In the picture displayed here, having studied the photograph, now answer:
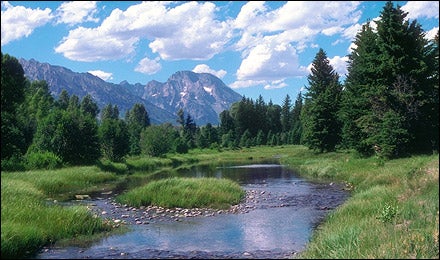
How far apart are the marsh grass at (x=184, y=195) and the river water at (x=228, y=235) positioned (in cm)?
171

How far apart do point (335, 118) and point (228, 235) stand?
54.5m

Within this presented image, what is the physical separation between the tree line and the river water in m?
6.20

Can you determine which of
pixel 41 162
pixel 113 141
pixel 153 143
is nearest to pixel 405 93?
pixel 41 162

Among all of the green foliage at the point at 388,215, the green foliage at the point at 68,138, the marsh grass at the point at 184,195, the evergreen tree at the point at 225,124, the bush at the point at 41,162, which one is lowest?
the marsh grass at the point at 184,195

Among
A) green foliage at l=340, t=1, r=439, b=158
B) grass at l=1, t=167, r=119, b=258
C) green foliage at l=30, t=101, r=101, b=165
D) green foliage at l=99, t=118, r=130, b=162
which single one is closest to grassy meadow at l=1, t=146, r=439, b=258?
grass at l=1, t=167, r=119, b=258

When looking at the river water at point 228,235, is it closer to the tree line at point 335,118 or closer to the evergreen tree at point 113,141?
the tree line at point 335,118

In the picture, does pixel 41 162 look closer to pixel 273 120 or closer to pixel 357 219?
pixel 357 219

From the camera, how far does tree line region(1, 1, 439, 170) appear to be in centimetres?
2153

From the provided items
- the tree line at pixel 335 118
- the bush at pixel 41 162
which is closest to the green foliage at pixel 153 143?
the tree line at pixel 335 118

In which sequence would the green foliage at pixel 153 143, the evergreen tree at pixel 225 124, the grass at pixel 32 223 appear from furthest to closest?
1. the evergreen tree at pixel 225 124
2. the green foliage at pixel 153 143
3. the grass at pixel 32 223

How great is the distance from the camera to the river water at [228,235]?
61.1 feet

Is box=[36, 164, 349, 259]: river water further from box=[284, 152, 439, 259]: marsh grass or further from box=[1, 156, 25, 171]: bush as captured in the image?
box=[1, 156, 25, 171]: bush

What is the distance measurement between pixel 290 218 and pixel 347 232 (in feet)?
33.0

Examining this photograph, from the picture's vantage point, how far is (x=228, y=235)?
2228 cm
